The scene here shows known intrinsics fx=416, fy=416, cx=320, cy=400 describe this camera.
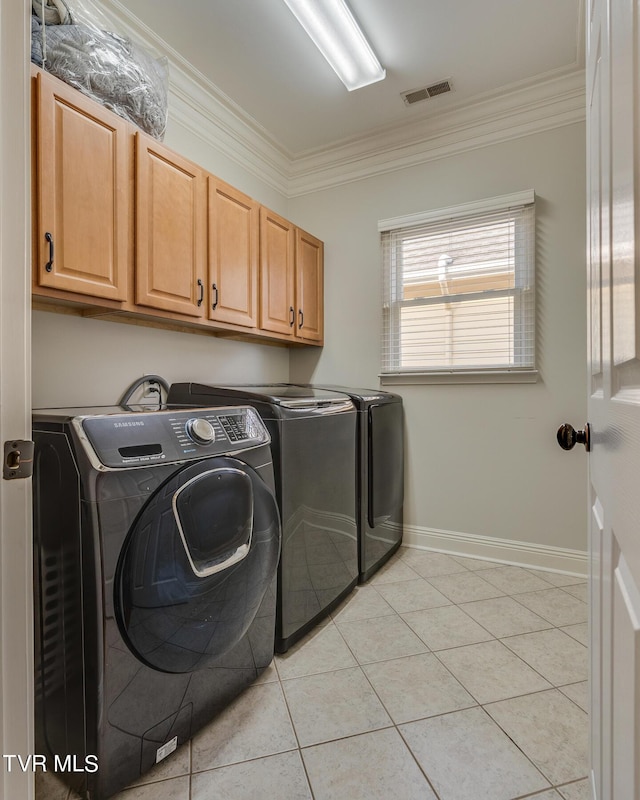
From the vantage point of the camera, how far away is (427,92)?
2.42m

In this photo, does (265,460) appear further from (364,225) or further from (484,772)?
(364,225)

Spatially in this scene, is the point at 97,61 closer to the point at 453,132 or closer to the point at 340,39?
the point at 340,39

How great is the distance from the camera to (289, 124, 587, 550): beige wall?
2.38 metres

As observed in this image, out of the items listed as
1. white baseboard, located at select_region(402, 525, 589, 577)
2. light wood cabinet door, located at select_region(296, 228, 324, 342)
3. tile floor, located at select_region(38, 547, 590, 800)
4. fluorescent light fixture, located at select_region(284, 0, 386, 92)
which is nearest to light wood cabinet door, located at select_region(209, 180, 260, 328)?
light wood cabinet door, located at select_region(296, 228, 324, 342)

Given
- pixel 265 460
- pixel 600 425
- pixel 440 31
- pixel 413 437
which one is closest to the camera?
pixel 600 425

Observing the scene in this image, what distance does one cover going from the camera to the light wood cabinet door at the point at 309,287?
2.81 m

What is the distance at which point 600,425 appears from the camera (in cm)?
73

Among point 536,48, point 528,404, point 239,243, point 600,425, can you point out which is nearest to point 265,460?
point 600,425

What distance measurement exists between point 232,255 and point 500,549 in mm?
2349

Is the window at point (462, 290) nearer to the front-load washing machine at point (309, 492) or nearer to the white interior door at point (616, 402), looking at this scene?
the front-load washing machine at point (309, 492)

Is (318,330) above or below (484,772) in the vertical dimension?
above

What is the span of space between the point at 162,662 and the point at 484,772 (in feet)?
3.07

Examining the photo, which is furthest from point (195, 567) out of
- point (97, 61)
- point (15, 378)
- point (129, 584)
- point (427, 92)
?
point (427, 92)

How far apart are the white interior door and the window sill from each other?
1759mm
